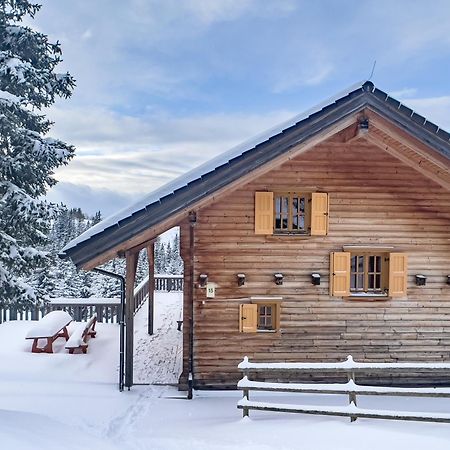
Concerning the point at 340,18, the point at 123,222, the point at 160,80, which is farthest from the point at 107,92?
the point at 123,222

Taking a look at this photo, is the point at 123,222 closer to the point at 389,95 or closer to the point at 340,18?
the point at 389,95

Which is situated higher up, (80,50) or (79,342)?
(80,50)

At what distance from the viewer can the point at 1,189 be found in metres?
9.72

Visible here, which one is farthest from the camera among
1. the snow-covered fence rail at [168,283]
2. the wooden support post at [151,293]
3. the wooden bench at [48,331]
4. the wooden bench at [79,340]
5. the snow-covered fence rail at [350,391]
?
the snow-covered fence rail at [168,283]

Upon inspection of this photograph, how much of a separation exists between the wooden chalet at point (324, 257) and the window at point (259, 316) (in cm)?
3

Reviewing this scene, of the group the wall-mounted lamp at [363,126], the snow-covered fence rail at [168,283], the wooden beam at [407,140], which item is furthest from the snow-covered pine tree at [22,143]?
the snow-covered fence rail at [168,283]

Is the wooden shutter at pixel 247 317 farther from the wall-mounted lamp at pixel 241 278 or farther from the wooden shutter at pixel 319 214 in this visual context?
the wooden shutter at pixel 319 214

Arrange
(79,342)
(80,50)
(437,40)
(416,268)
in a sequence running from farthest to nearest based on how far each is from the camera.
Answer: (437,40)
(80,50)
(79,342)
(416,268)

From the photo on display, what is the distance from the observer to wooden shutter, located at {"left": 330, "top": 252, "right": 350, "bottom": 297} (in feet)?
33.5

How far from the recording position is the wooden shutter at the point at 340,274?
10.2 metres

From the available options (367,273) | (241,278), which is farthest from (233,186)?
(367,273)

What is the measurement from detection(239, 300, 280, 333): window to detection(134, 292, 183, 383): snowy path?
2.23 metres

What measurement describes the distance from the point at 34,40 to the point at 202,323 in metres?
7.51

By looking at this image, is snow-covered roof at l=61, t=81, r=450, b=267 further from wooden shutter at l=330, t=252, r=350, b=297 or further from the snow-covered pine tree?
wooden shutter at l=330, t=252, r=350, b=297
